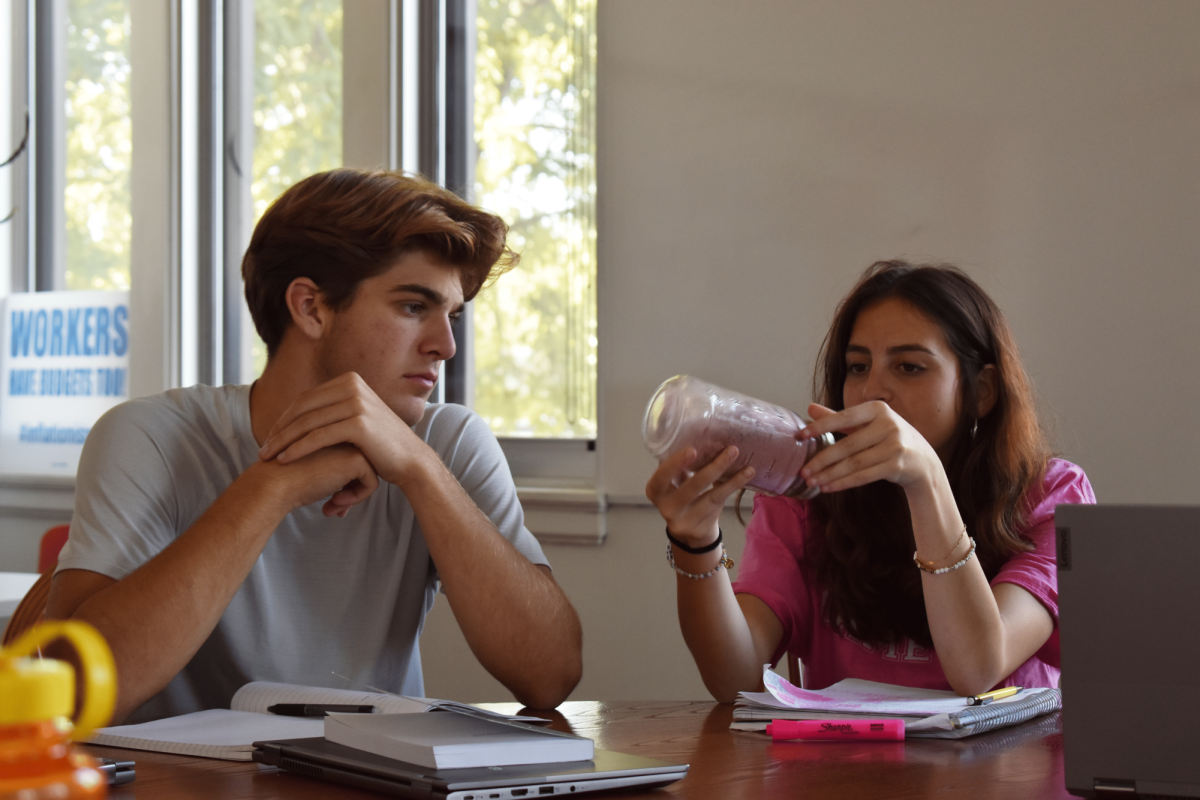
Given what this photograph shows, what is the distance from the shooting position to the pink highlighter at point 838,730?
969 millimetres

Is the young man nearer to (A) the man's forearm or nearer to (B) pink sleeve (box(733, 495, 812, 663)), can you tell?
(A) the man's forearm

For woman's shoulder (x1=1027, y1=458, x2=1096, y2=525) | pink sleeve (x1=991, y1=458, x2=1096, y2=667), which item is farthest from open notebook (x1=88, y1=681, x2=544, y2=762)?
woman's shoulder (x1=1027, y1=458, x2=1096, y2=525)

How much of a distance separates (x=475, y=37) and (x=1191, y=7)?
152 cm

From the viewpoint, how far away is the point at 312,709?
1007mm

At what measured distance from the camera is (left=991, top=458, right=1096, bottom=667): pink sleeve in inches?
49.6

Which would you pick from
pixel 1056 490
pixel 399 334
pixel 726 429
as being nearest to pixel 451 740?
pixel 726 429

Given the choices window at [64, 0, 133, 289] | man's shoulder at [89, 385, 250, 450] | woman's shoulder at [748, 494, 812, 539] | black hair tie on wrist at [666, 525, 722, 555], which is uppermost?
window at [64, 0, 133, 289]

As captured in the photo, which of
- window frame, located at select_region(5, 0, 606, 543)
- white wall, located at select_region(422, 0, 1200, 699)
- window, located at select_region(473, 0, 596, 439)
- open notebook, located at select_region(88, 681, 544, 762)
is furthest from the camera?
window frame, located at select_region(5, 0, 606, 543)

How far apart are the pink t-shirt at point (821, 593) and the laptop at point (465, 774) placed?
0.63m

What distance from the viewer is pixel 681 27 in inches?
81.6

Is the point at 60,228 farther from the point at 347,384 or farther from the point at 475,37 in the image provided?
the point at 347,384

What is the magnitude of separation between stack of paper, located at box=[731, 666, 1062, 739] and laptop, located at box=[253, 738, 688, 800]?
256 millimetres

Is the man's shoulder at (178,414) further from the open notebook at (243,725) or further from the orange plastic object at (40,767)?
the orange plastic object at (40,767)

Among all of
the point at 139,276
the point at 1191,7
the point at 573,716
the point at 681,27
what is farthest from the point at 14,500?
the point at 1191,7
